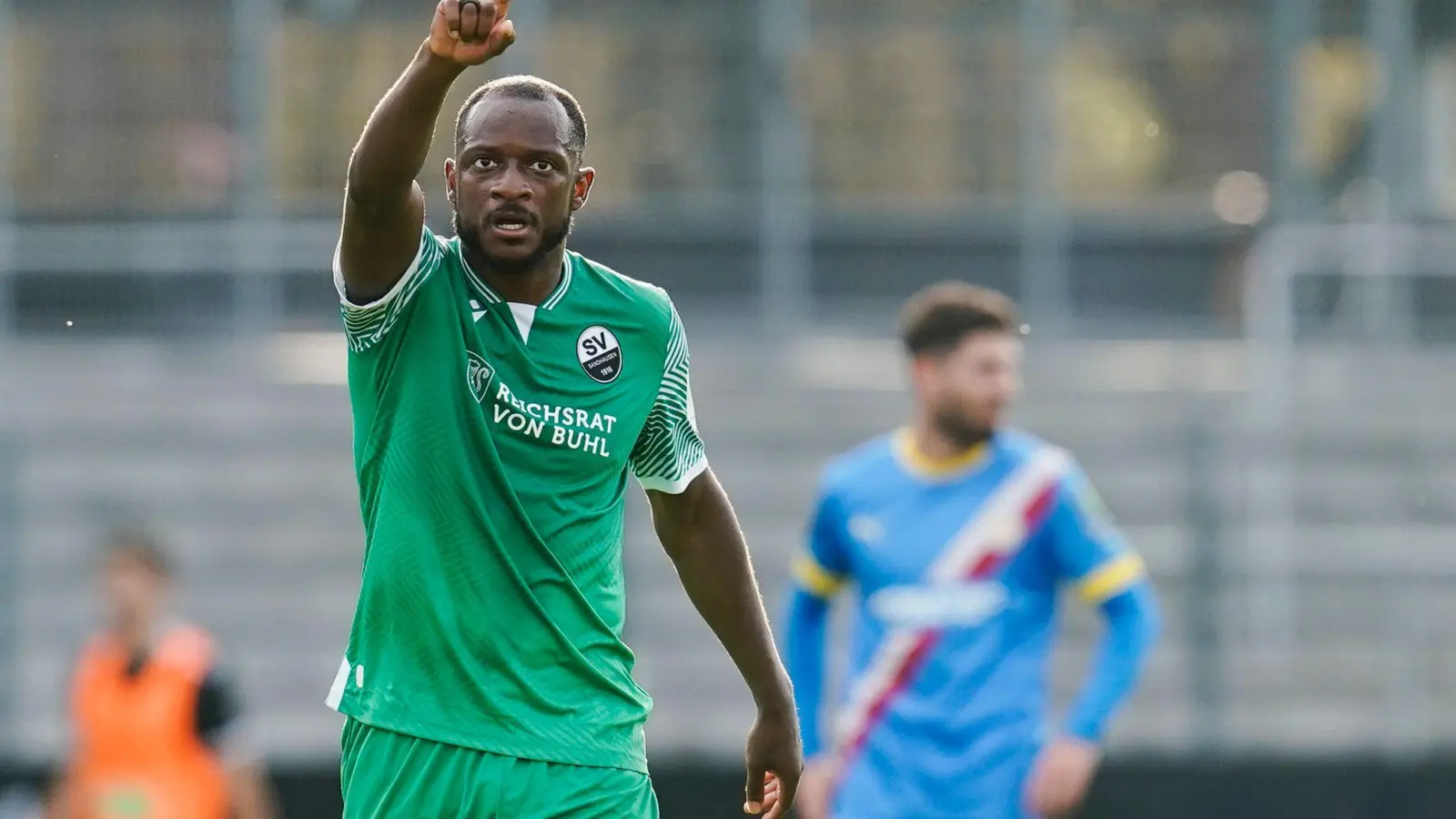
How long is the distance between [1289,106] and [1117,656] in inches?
369

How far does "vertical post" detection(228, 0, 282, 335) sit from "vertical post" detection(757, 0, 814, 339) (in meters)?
3.19

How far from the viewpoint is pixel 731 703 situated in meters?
11.6

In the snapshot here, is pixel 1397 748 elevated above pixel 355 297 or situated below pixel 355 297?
below

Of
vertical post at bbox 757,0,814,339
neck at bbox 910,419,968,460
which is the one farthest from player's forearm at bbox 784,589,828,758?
vertical post at bbox 757,0,814,339

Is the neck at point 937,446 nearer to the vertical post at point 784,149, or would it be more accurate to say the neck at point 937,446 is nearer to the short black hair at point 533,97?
the short black hair at point 533,97

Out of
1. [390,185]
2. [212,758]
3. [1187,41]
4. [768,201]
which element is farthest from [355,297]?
[1187,41]

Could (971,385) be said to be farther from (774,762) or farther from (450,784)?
(450,784)

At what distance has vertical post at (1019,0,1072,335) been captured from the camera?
1513cm

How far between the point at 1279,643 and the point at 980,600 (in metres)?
4.96

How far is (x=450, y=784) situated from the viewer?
3793 mm

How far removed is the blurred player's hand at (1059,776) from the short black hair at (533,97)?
3.68 m

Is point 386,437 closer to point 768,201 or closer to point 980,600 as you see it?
point 980,600

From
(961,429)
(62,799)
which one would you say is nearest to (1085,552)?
(961,429)

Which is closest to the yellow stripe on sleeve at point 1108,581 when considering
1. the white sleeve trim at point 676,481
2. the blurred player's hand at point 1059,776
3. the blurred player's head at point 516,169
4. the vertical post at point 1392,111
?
the blurred player's hand at point 1059,776
